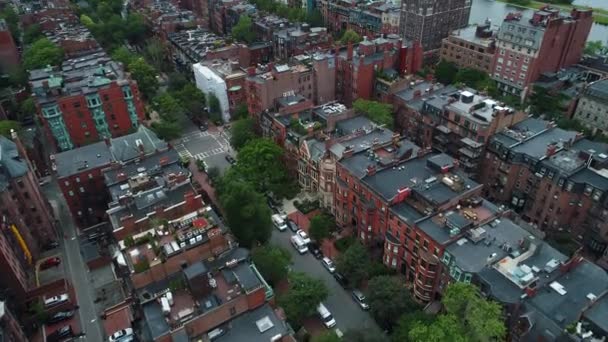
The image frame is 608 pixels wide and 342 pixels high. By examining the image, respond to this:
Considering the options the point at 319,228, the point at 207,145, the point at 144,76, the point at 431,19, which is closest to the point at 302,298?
the point at 319,228

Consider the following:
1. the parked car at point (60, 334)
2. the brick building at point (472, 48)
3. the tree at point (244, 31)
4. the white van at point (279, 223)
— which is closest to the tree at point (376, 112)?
the white van at point (279, 223)

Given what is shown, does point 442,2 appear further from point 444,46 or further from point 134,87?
point 134,87

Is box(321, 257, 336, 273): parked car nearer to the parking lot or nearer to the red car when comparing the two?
the parking lot

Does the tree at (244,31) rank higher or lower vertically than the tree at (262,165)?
higher

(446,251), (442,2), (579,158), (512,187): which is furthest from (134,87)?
(442,2)

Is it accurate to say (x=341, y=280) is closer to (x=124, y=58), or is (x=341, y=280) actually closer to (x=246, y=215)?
(x=246, y=215)

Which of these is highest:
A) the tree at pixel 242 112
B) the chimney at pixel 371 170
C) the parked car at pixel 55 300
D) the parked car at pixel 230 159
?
the chimney at pixel 371 170

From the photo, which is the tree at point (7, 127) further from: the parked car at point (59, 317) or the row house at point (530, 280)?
the row house at point (530, 280)
